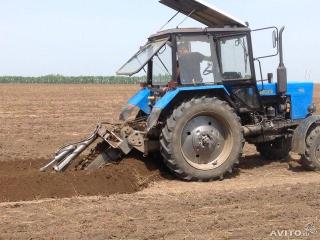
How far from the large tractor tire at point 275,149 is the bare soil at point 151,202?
0.53ft

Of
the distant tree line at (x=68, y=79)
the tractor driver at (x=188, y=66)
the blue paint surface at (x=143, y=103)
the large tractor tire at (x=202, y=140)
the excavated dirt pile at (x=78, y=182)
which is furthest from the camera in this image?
the distant tree line at (x=68, y=79)

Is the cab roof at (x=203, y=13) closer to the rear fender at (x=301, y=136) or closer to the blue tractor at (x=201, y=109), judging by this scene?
the blue tractor at (x=201, y=109)

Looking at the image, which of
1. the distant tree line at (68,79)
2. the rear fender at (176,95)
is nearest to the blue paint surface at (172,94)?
the rear fender at (176,95)

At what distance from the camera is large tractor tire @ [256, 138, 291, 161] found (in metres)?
9.09

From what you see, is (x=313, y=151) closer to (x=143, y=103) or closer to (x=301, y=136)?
(x=301, y=136)

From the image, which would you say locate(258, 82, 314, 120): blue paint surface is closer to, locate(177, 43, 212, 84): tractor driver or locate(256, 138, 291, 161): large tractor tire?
locate(256, 138, 291, 161): large tractor tire

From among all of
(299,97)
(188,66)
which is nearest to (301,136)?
(299,97)

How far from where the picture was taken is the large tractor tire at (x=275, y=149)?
909 cm

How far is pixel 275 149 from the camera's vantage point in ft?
30.6

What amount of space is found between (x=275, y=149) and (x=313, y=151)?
3.69 feet

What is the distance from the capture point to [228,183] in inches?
298

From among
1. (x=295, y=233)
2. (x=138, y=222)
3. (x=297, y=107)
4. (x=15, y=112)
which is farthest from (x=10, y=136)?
(x=295, y=233)

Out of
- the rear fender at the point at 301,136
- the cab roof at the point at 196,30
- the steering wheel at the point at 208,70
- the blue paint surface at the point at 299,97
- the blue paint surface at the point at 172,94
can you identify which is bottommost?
the rear fender at the point at 301,136

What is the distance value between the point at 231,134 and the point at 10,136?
7.03 meters
